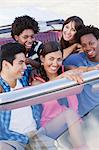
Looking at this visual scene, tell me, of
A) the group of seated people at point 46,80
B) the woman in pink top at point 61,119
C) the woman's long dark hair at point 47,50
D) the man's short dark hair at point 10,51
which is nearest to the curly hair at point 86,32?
the group of seated people at point 46,80

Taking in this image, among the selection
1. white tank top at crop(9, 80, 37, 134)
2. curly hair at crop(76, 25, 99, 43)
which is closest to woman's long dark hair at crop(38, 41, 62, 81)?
curly hair at crop(76, 25, 99, 43)

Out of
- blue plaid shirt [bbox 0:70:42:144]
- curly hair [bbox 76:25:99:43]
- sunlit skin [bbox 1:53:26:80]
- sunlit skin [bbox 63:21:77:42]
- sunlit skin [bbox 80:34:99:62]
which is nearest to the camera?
blue plaid shirt [bbox 0:70:42:144]

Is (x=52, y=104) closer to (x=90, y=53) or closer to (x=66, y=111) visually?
(x=66, y=111)

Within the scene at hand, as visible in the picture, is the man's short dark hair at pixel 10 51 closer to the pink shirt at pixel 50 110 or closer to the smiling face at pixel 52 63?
the smiling face at pixel 52 63

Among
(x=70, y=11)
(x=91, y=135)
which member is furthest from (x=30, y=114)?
(x=70, y=11)

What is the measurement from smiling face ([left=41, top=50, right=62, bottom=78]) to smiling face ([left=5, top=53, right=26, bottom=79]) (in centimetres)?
19

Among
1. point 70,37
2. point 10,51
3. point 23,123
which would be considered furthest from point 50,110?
point 70,37

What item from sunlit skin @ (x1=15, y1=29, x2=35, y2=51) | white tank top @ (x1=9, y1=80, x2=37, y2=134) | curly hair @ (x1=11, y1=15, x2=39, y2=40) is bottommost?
white tank top @ (x1=9, y1=80, x2=37, y2=134)

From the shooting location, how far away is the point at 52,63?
2.84 meters

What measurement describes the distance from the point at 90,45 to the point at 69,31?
0.31 m

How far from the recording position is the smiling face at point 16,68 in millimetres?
2626

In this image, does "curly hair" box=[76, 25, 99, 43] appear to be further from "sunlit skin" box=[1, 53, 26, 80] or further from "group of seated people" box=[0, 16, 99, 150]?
"sunlit skin" box=[1, 53, 26, 80]

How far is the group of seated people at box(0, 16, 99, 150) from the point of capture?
2.12m

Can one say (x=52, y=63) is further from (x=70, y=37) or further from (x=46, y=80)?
(x=70, y=37)
